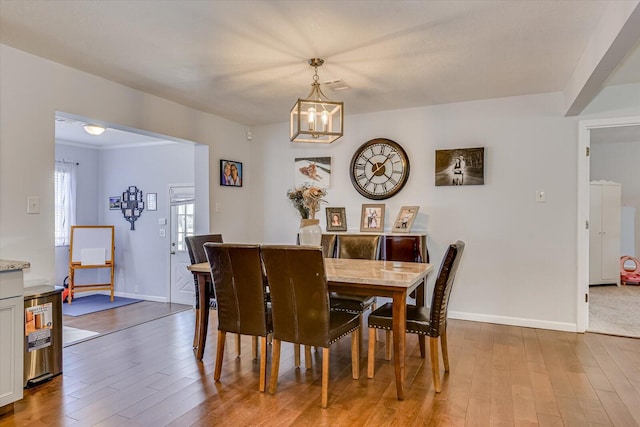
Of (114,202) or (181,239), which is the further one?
(114,202)

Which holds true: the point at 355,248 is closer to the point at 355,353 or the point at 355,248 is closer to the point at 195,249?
the point at 355,353

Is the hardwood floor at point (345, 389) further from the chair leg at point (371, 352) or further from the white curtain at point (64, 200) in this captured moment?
the white curtain at point (64, 200)

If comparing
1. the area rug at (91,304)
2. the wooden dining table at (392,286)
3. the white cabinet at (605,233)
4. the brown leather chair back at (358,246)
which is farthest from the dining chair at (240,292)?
the white cabinet at (605,233)

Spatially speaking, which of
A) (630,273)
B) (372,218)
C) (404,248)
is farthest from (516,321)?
(630,273)

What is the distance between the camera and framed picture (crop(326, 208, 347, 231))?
466 cm

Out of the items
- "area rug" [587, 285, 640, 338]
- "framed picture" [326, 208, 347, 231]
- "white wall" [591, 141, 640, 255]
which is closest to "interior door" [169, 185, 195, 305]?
"framed picture" [326, 208, 347, 231]

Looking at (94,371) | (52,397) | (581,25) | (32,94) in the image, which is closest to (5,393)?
(52,397)

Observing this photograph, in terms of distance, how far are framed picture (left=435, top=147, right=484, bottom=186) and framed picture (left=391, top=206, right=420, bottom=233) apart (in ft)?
1.35

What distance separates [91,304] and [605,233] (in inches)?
309

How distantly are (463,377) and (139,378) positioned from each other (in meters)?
2.28

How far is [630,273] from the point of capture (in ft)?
21.1

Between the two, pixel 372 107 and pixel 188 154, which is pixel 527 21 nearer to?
pixel 372 107

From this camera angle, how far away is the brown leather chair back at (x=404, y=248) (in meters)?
3.99

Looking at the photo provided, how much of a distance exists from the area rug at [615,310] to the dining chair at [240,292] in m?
3.32
